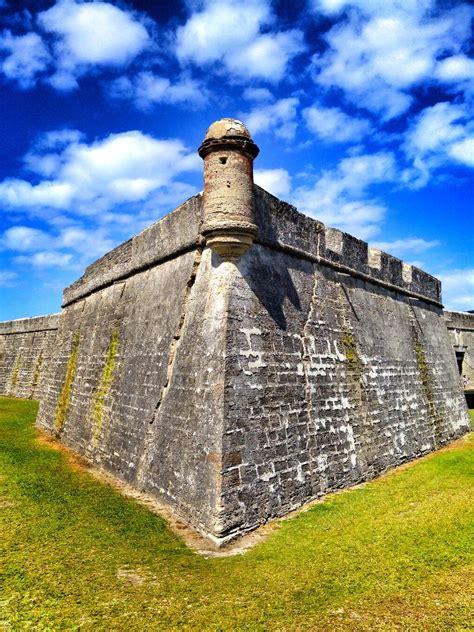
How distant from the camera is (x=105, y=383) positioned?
9.54m

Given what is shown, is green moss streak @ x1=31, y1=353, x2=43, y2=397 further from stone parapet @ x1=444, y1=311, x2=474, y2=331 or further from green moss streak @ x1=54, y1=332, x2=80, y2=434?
stone parapet @ x1=444, y1=311, x2=474, y2=331

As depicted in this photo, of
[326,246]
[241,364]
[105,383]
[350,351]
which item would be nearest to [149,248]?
[105,383]

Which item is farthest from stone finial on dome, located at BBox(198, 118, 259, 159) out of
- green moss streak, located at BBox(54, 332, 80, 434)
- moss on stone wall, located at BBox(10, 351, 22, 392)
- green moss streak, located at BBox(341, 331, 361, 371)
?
moss on stone wall, located at BBox(10, 351, 22, 392)

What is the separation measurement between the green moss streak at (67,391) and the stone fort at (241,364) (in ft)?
0.35

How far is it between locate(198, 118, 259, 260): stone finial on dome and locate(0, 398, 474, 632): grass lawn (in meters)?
3.98

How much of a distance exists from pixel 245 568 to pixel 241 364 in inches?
97.5

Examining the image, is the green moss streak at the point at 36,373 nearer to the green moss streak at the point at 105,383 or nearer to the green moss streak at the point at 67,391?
the green moss streak at the point at 67,391

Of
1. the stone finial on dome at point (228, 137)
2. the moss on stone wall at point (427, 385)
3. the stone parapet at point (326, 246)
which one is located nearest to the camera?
the stone finial on dome at point (228, 137)

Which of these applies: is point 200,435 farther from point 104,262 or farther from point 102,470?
point 104,262

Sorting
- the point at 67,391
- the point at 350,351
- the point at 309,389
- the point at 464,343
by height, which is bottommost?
the point at 309,389

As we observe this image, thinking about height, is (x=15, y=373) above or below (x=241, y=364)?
above

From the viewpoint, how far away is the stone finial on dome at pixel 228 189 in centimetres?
633

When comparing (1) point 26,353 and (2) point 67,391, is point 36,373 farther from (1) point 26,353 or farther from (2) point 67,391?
(2) point 67,391

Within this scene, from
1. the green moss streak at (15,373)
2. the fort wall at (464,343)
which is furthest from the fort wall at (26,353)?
the fort wall at (464,343)
